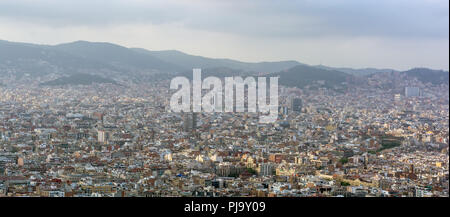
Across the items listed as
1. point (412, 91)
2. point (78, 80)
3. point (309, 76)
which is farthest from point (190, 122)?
point (412, 91)

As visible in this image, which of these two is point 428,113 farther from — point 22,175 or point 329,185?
point 22,175

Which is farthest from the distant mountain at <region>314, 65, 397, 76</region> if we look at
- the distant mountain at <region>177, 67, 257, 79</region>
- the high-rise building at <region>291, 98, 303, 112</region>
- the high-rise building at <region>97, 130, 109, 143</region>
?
the high-rise building at <region>97, 130, 109, 143</region>

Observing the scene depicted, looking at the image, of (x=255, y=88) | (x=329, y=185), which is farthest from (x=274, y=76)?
(x=329, y=185)

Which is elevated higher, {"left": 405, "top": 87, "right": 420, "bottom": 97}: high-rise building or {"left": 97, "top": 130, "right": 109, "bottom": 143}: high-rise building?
{"left": 405, "top": 87, "right": 420, "bottom": 97}: high-rise building

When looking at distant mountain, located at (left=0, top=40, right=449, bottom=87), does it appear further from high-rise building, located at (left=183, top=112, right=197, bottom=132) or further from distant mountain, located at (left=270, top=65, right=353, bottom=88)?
high-rise building, located at (left=183, top=112, right=197, bottom=132)

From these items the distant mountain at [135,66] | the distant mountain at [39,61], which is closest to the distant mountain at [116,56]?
the distant mountain at [135,66]
